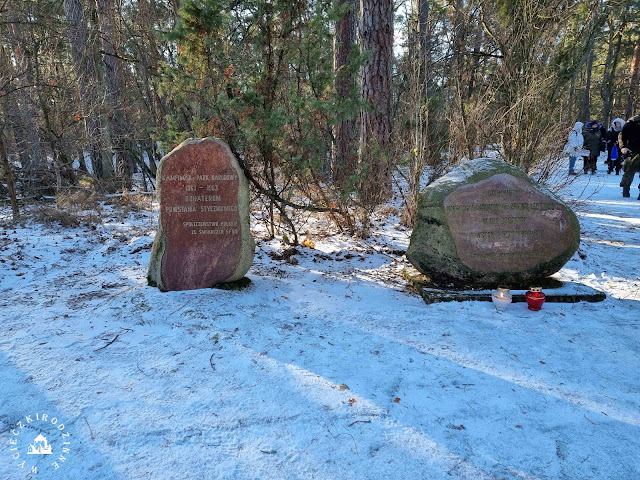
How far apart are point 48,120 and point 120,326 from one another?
8089 mm

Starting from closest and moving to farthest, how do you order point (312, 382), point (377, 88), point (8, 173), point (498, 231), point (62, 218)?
point (312, 382)
point (498, 231)
point (8, 173)
point (377, 88)
point (62, 218)

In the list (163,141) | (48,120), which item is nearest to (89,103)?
(48,120)

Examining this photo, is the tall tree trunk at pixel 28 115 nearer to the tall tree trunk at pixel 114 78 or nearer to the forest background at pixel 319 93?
the forest background at pixel 319 93

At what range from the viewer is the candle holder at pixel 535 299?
377cm

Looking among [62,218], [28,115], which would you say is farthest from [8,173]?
[28,115]

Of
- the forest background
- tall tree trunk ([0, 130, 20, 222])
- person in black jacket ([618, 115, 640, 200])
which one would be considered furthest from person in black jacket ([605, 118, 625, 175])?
tall tree trunk ([0, 130, 20, 222])

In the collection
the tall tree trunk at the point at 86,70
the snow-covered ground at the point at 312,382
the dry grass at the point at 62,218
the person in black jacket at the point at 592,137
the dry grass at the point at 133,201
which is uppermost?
the tall tree trunk at the point at 86,70

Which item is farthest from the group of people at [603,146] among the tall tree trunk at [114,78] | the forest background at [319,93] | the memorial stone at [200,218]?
the tall tree trunk at [114,78]

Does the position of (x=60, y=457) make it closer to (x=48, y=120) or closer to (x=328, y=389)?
(x=328, y=389)

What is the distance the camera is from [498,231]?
407 centimetres

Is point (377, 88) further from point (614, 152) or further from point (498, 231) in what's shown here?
point (614, 152)

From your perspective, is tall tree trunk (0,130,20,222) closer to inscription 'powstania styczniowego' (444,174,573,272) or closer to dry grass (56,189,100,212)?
dry grass (56,189,100,212)

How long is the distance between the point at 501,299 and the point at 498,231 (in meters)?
0.75

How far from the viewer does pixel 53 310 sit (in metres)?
3.71
